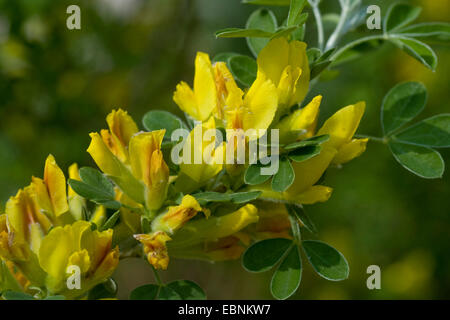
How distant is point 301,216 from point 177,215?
9.1 inches

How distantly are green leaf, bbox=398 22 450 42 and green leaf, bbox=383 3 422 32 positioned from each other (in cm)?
2

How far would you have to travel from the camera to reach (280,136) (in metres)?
0.97

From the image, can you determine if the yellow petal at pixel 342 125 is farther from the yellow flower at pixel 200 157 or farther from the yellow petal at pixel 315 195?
the yellow flower at pixel 200 157

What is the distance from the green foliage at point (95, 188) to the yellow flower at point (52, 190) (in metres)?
0.04

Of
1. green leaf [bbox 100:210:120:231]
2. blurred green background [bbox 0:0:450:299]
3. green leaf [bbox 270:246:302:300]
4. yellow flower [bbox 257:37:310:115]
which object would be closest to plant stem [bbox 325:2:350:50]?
yellow flower [bbox 257:37:310:115]

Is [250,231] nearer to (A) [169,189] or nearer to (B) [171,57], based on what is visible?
(A) [169,189]

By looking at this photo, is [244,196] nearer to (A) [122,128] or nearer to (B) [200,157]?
(B) [200,157]

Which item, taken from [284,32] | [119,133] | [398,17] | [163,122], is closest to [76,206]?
[119,133]

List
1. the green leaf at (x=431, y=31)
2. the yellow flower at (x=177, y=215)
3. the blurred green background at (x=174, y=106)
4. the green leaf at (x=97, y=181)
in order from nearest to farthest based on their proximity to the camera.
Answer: the yellow flower at (x=177, y=215), the green leaf at (x=97, y=181), the green leaf at (x=431, y=31), the blurred green background at (x=174, y=106)

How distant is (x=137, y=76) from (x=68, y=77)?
0.53m

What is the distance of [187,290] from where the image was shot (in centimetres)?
106

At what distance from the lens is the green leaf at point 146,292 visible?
1.06 metres

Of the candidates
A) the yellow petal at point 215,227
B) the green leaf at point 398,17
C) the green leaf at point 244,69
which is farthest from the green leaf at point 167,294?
the green leaf at point 398,17
